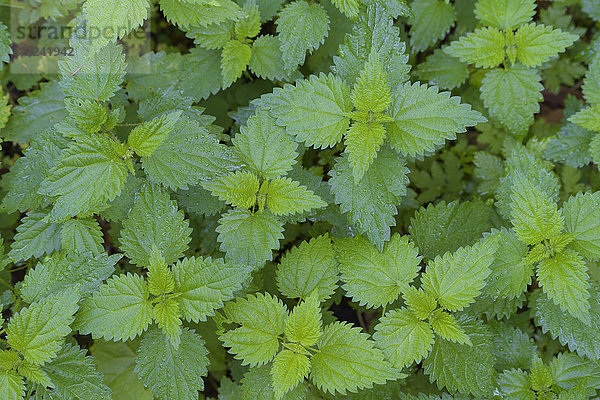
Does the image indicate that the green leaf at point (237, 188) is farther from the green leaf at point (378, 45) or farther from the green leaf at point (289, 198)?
the green leaf at point (378, 45)

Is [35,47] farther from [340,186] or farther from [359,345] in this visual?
[359,345]

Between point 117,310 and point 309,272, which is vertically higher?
point 309,272

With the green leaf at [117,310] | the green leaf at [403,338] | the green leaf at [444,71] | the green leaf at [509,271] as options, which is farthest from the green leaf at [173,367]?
the green leaf at [444,71]

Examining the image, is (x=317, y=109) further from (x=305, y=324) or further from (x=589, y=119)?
(x=589, y=119)

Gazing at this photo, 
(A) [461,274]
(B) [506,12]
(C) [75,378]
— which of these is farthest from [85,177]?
(B) [506,12]

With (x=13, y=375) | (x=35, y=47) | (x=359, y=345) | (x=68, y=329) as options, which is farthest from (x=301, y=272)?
(x=35, y=47)

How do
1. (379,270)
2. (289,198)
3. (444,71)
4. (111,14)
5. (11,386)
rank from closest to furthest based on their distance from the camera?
(11,386) → (111,14) → (289,198) → (379,270) → (444,71)

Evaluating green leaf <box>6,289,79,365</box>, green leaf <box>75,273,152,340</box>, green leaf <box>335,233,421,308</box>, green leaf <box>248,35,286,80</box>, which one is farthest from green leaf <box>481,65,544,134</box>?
green leaf <box>6,289,79,365</box>
